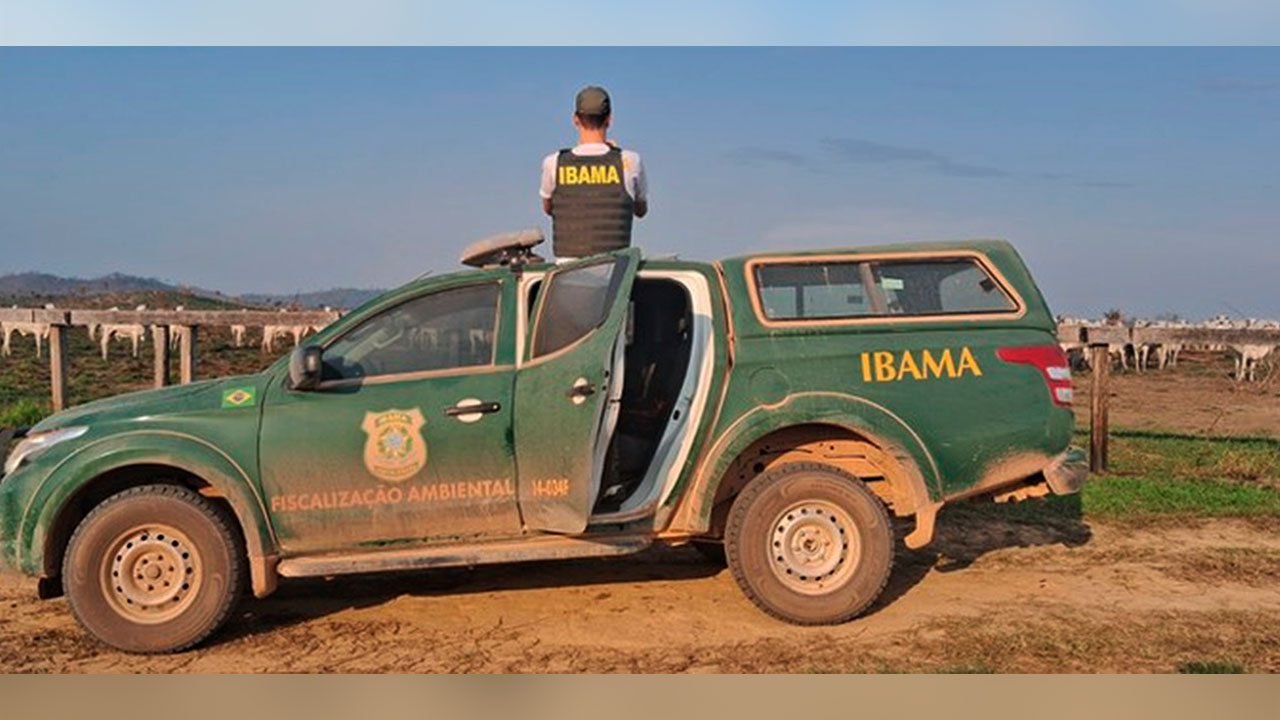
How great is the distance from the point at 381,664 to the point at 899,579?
131 inches

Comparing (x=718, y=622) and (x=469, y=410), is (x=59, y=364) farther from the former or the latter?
(x=718, y=622)

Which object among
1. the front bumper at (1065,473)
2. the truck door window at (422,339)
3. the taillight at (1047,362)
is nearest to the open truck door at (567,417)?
the truck door window at (422,339)

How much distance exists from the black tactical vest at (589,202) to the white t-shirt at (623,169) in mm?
46

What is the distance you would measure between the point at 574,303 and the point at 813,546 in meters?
1.87

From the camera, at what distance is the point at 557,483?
5.82m

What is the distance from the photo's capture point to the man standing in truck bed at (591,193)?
7.12 m

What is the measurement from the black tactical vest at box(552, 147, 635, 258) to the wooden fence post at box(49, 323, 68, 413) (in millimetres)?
7634

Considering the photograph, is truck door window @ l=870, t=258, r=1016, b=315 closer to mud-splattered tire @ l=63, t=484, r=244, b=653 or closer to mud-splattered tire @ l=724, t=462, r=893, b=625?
mud-splattered tire @ l=724, t=462, r=893, b=625

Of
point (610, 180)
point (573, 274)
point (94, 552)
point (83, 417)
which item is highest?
point (610, 180)

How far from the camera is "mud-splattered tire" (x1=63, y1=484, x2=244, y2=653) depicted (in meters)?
5.64

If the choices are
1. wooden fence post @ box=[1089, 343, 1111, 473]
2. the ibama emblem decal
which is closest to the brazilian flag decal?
the ibama emblem decal

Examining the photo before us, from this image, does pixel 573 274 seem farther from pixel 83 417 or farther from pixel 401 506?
pixel 83 417

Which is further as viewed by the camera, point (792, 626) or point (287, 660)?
point (792, 626)

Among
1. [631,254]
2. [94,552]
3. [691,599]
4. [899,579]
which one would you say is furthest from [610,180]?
[94,552]
